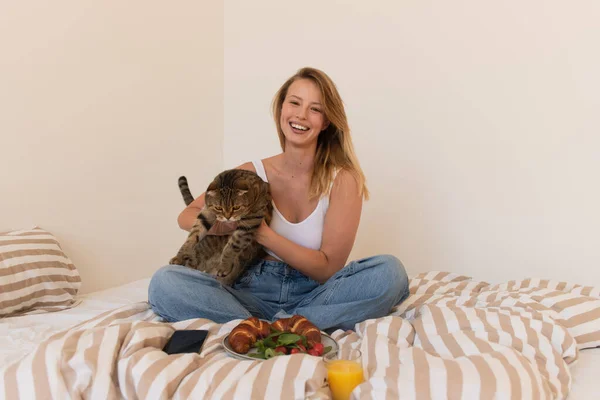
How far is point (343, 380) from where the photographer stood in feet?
3.38

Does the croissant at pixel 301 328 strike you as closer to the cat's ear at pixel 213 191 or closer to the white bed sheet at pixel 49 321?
the cat's ear at pixel 213 191

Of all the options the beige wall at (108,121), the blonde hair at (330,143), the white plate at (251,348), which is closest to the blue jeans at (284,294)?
the white plate at (251,348)

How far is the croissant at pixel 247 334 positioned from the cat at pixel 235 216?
384 millimetres

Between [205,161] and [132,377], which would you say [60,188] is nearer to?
[205,161]

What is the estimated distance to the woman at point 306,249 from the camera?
4.84ft

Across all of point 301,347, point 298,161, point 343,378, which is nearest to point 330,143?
point 298,161

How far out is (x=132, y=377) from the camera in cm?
100

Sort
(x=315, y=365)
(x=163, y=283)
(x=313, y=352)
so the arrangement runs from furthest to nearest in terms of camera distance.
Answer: (x=163, y=283) → (x=313, y=352) → (x=315, y=365)

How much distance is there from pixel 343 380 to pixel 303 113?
0.91 metres

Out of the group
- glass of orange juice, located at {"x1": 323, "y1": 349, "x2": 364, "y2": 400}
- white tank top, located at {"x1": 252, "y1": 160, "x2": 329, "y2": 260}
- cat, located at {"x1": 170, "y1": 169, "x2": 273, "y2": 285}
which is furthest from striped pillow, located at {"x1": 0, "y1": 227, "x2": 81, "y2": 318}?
glass of orange juice, located at {"x1": 323, "y1": 349, "x2": 364, "y2": 400}

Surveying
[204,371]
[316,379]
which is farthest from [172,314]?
[316,379]

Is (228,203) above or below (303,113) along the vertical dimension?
below

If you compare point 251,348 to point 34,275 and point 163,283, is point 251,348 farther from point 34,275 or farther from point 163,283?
point 34,275

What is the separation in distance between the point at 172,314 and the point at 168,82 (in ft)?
4.83
